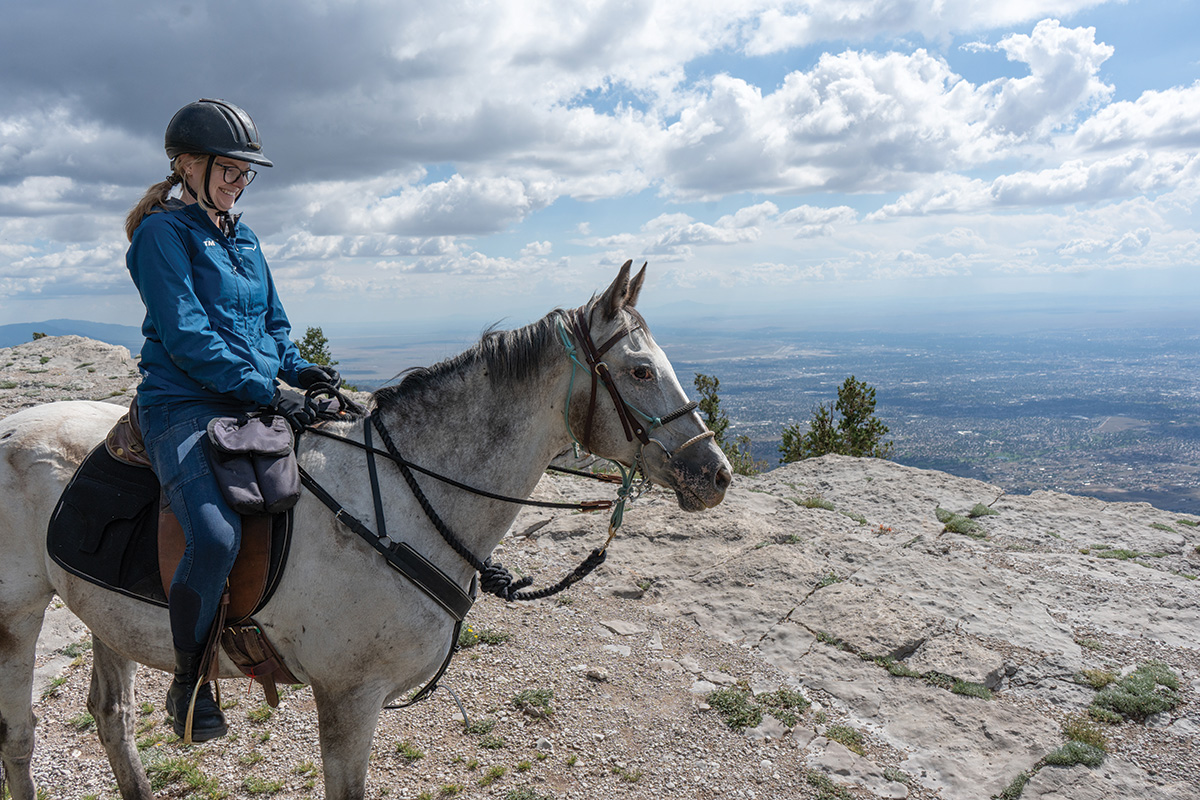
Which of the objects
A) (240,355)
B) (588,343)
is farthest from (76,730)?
(588,343)

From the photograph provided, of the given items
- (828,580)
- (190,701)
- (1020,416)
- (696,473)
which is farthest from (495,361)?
(1020,416)

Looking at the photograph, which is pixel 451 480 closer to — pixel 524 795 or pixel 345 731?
pixel 345 731

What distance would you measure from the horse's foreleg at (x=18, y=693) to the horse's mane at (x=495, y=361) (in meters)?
2.42

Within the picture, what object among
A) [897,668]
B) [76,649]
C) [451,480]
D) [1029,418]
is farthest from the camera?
[1029,418]

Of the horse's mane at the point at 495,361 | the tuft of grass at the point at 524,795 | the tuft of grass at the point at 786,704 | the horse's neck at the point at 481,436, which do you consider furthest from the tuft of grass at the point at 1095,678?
the horse's mane at the point at 495,361

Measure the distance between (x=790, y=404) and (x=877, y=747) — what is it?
130317 millimetres

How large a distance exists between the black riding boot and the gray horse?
0.62ft

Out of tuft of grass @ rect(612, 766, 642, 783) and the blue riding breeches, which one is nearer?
the blue riding breeches

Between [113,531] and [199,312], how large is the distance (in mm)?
1219

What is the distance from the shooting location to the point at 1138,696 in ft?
18.5

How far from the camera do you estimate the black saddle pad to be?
300cm

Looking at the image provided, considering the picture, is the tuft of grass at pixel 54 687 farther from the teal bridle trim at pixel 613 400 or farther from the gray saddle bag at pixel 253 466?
the teal bridle trim at pixel 613 400

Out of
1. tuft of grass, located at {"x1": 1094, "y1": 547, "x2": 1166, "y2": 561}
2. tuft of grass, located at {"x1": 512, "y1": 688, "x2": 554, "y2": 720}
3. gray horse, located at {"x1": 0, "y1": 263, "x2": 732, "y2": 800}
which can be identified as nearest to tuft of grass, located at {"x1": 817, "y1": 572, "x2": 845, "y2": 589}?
tuft of grass, located at {"x1": 512, "y1": 688, "x2": 554, "y2": 720}

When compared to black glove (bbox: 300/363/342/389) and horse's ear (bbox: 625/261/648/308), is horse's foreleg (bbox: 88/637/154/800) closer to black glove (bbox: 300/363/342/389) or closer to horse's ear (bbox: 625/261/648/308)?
black glove (bbox: 300/363/342/389)
